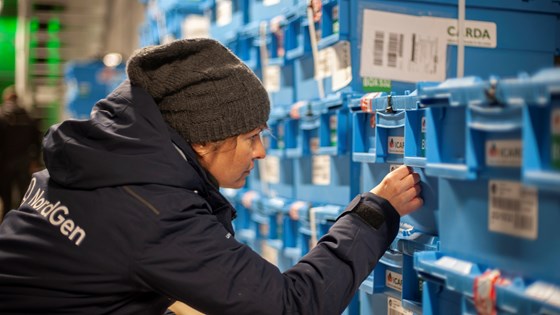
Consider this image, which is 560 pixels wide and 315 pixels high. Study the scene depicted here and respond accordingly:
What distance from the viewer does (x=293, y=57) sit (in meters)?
2.57

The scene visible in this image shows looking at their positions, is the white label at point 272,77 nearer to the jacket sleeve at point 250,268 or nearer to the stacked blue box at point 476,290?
the jacket sleeve at point 250,268

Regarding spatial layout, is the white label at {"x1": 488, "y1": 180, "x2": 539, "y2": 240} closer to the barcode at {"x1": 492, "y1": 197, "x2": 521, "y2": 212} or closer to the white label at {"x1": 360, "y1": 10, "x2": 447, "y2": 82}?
the barcode at {"x1": 492, "y1": 197, "x2": 521, "y2": 212}

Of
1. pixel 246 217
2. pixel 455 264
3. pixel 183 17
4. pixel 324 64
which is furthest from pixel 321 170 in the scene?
pixel 183 17

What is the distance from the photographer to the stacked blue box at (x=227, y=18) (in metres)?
3.14

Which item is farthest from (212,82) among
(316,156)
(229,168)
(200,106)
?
(316,156)

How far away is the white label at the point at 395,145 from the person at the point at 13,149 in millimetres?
5036

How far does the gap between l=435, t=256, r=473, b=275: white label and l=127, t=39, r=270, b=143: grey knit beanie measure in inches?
20.6

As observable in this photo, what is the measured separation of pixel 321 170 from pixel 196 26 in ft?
5.49

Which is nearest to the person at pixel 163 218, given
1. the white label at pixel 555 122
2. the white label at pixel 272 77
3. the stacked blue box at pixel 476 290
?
the stacked blue box at pixel 476 290

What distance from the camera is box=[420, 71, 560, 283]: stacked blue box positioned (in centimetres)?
113

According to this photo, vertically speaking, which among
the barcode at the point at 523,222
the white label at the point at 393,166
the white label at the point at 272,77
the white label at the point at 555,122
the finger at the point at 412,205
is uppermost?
the white label at the point at 272,77

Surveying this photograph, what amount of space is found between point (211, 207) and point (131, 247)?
0.90 feet

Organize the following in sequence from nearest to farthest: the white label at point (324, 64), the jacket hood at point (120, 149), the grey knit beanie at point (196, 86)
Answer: the jacket hood at point (120, 149)
the grey knit beanie at point (196, 86)
the white label at point (324, 64)

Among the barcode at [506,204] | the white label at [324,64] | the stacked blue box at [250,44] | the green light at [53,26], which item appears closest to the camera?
the barcode at [506,204]
